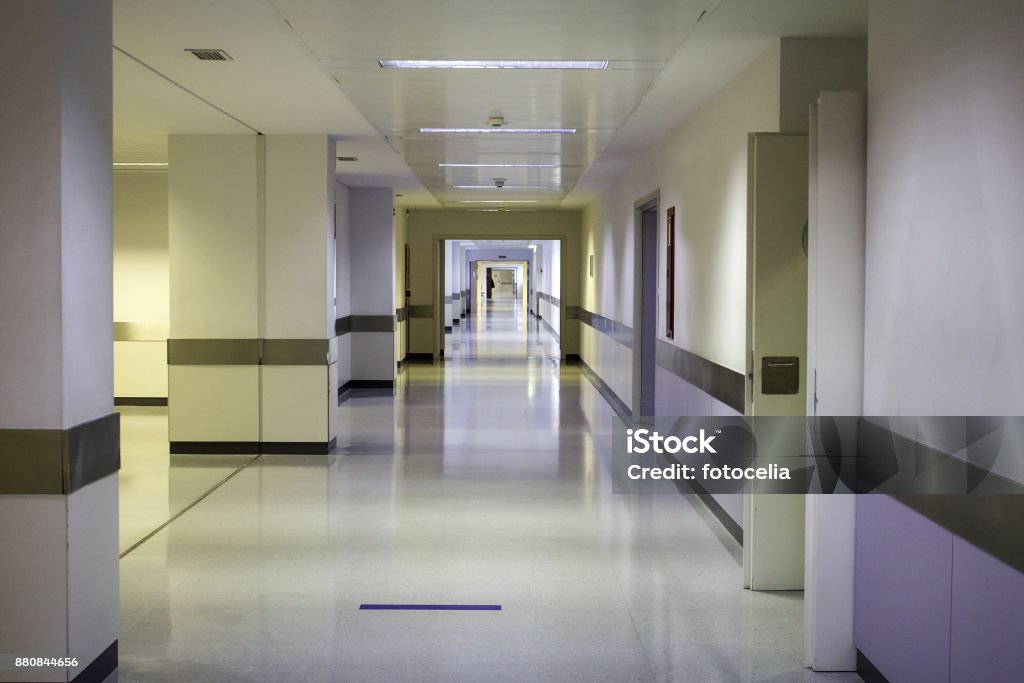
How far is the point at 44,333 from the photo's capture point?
3414 mm

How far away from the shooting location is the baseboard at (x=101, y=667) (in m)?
3.59

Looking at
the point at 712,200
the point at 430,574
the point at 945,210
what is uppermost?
the point at 712,200

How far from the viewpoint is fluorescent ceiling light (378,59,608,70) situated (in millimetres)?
5426

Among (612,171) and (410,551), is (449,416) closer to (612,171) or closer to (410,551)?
(612,171)

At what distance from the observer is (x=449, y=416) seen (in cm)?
1095

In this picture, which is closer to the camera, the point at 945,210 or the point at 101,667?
the point at 945,210

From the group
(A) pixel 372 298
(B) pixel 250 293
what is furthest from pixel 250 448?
(A) pixel 372 298

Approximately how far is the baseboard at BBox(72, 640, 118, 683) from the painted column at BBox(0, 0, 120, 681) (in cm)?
7

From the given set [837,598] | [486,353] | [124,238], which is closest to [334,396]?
[124,238]

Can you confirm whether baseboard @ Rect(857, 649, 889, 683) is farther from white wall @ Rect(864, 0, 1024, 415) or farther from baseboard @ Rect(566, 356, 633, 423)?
A: baseboard @ Rect(566, 356, 633, 423)

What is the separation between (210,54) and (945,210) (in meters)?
4.14

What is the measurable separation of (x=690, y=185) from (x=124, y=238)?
293 inches

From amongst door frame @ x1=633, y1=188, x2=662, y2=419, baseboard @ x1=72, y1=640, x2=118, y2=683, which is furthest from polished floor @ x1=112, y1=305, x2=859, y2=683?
door frame @ x1=633, y1=188, x2=662, y2=419

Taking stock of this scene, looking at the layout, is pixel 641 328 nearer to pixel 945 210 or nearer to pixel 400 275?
pixel 400 275
